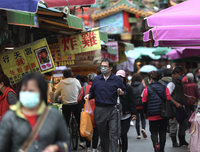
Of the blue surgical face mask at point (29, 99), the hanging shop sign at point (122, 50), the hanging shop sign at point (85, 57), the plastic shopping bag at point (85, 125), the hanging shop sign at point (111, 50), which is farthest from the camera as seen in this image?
the hanging shop sign at point (122, 50)

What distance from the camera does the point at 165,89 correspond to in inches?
346

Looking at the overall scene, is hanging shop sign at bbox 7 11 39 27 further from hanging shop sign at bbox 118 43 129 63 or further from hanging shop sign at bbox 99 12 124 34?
hanging shop sign at bbox 99 12 124 34

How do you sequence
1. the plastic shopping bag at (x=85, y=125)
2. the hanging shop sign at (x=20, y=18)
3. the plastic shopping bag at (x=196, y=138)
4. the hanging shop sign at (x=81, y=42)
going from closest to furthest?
the hanging shop sign at (x=20, y=18) → the plastic shopping bag at (x=196, y=138) → the plastic shopping bag at (x=85, y=125) → the hanging shop sign at (x=81, y=42)

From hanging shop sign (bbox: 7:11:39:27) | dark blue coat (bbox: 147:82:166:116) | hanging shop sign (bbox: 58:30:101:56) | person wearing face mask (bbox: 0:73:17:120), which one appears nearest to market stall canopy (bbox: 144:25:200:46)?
dark blue coat (bbox: 147:82:166:116)

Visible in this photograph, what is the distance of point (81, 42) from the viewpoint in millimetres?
10133

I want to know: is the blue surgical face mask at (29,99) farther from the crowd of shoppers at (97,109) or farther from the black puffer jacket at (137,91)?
the black puffer jacket at (137,91)

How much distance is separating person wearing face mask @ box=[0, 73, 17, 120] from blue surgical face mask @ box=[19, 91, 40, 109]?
2804mm

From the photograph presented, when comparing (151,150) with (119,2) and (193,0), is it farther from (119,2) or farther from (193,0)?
(119,2)

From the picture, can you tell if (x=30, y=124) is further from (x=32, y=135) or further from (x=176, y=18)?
(x=176, y=18)

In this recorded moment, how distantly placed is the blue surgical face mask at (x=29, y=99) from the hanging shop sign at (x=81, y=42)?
6507 mm

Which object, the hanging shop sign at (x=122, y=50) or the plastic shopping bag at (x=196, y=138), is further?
the hanging shop sign at (x=122, y=50)

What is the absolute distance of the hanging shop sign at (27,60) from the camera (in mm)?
8461

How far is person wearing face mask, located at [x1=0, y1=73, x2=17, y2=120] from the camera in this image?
20.7ft

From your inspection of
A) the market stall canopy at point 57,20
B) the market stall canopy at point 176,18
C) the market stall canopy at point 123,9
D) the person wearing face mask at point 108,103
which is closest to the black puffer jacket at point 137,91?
the market stall canopy at point 57,20
